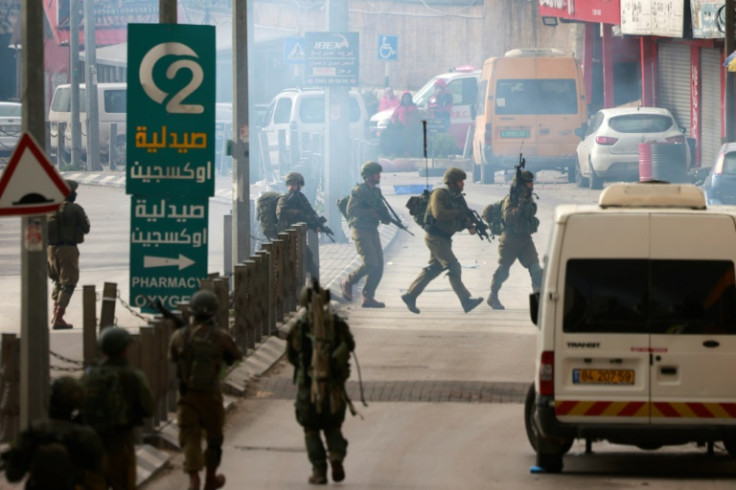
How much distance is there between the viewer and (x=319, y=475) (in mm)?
10867

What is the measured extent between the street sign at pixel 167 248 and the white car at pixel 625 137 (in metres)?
20.7

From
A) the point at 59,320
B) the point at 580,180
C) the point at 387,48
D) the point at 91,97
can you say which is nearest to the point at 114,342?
the point at 59,320

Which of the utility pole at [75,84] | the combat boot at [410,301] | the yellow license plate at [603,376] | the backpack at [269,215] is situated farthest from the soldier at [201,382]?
the utility pole at [75,84]

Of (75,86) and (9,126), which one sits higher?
(75,86)

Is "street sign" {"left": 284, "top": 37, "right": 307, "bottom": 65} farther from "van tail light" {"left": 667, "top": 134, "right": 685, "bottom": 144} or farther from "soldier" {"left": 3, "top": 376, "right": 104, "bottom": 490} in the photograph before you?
"soldier" {"left": 3, "top": 376, "right": 104, "bottom": 490}

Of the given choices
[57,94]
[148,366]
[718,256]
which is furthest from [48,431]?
[57,94]

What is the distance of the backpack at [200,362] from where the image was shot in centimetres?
1027

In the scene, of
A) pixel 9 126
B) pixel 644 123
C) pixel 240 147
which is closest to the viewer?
pixel 240 147

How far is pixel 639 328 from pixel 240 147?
8.57m

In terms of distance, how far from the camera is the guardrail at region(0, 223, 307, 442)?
11.4 meters

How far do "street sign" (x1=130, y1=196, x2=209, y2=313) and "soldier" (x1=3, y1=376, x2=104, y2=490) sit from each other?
18.7 feet

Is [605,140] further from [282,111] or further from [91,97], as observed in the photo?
[91,97]

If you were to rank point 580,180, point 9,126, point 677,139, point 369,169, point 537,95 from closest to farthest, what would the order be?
point 369,169
point 677,139
point 537,95
point 580,180
point 9,126

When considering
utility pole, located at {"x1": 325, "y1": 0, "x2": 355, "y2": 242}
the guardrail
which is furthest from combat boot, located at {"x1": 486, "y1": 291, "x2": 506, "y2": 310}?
utility pole, located at {"x1": 325, "y1": 0, "x2": 355, "y2": 242}
